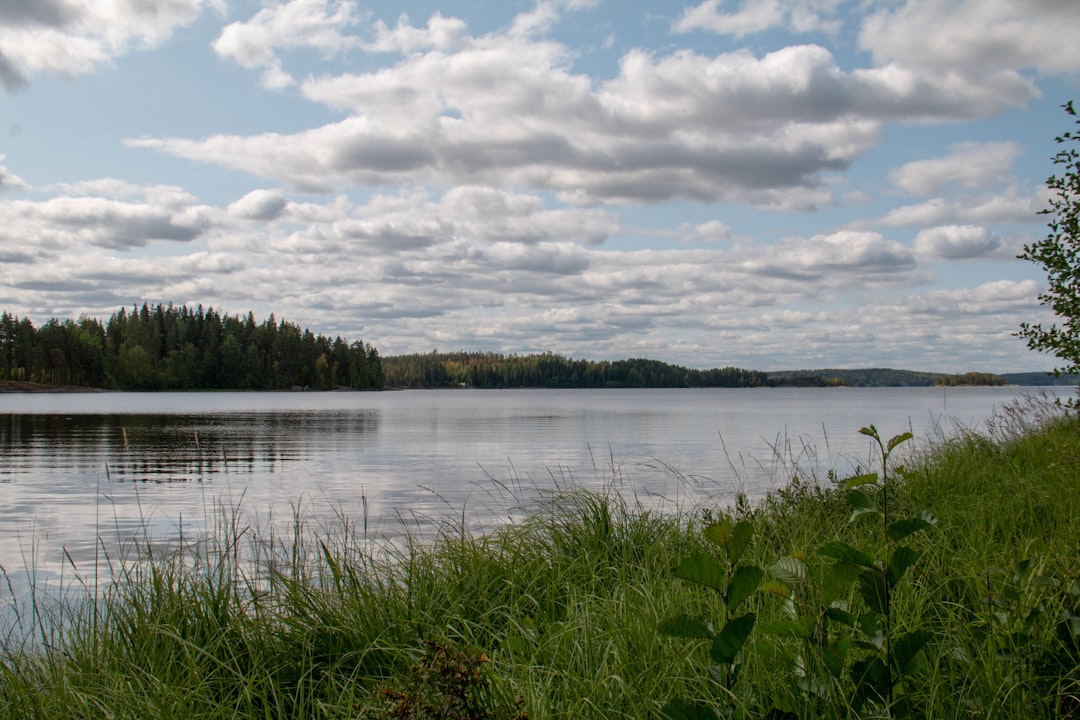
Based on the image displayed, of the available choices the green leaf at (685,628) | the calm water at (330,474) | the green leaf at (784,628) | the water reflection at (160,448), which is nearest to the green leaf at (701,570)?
the green leaf at (685,628)

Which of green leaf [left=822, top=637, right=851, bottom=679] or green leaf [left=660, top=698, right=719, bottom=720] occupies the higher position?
green leaf [left=822, top=637, right=851, bottom=679]

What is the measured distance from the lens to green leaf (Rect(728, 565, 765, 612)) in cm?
225

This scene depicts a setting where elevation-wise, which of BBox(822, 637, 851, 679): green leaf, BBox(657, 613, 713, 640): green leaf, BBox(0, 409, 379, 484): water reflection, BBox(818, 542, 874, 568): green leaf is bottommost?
BBox(0, 409, 379, 484): water reflection

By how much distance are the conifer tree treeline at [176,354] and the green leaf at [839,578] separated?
510 ft

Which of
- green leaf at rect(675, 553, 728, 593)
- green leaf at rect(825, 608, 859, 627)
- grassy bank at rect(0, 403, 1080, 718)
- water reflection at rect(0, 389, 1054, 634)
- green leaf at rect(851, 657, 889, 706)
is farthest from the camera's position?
water reflection at rect(0, 389, 1054, 634)

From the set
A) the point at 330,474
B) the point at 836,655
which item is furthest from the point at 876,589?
the point at 330,474

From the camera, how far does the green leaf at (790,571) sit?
2.43m

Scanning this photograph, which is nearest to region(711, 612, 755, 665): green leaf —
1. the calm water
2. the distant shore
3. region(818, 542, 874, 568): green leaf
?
region(818, 542, 874, 568): green leaf

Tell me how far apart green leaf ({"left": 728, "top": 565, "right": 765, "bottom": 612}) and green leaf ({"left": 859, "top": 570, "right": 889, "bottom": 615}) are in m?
0.49

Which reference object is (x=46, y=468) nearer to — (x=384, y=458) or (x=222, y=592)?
(x=384, y=458)

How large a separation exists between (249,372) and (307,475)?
146 metres

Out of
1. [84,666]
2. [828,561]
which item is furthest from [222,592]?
[828,561]

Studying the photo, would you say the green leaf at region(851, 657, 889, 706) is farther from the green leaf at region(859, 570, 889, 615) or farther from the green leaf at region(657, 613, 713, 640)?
the green leaf at region(657, 613, 713, 640)

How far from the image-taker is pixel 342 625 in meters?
5.33
